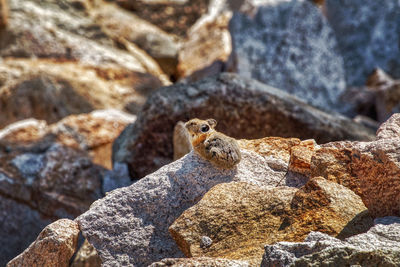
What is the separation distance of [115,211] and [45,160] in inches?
96.2

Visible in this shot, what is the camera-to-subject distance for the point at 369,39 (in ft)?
32.6

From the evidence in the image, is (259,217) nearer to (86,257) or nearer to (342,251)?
(342,251)

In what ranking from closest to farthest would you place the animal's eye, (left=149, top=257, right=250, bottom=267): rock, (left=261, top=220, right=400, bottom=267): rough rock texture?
1. (left=261, top=220, right=400, bottom=267): rough rock texture
2. (left=149, top=257, right=250, bottom=267): rock
3. the animal's eye

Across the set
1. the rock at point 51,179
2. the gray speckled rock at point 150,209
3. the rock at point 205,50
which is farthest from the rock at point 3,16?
the gray speckled rock at point 150,209

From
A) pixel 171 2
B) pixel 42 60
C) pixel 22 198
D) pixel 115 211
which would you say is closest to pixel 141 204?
pixel 115 211

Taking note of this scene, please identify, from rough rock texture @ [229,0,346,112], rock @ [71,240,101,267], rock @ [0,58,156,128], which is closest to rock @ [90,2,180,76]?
rock @ [0,58,156,128]

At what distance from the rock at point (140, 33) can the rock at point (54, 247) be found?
6.61 metres

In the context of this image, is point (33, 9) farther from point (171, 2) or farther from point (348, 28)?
point (348, 28)

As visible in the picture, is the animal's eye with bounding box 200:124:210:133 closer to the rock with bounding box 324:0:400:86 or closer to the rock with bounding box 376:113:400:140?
the rock with bounding box 376:113:400:140

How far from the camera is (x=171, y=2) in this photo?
37.5ft

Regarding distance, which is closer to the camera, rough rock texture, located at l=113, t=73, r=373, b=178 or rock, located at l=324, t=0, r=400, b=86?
rough rock texture, located at l=113, t=73, r=373, b=178

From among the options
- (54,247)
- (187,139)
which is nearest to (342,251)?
(54,247)

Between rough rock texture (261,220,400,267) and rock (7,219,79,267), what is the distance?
49.3 inches

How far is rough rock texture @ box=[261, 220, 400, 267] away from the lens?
2764 millimetres
